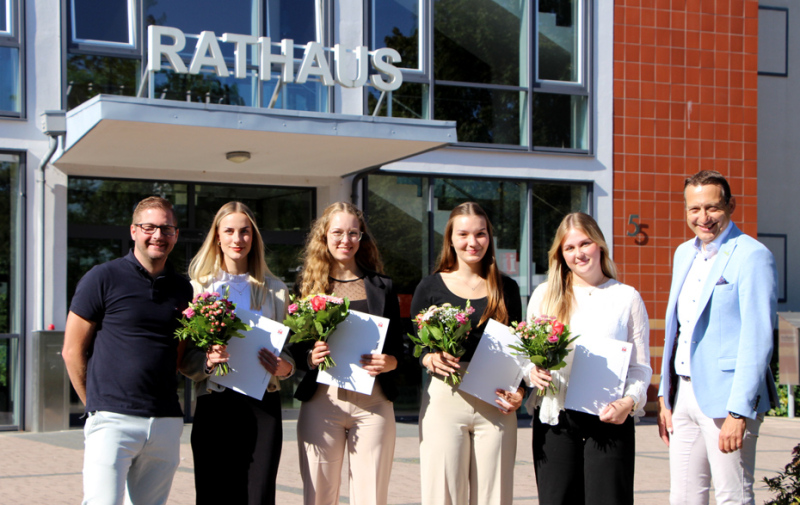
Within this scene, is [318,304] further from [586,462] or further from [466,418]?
[586,462]

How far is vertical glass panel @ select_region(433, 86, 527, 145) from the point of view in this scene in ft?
38.5

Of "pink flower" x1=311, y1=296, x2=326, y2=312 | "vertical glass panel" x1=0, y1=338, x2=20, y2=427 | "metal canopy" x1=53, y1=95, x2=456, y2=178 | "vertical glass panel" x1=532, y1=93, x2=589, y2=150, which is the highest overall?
"vertical glass panel" x1=532, y1=93, x2=589, y2=150

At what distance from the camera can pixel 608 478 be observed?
13.5 ft

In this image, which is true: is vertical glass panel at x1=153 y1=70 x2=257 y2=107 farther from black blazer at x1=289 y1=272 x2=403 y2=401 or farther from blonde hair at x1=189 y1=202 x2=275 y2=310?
black blazer at x1=289 y1=272 x2=403 y2=401

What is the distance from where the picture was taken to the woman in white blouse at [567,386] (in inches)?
163

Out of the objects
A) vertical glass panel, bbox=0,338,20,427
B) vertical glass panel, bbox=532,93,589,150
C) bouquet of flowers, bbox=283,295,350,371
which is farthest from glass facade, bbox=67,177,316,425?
bouquet of flowers, bbox=283,295,350,371

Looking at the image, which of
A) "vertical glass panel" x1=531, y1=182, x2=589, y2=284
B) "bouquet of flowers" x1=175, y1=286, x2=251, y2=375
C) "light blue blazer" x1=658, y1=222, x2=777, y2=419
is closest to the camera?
"light blue blazer" x1=658, y1=222, x2=777, y2=419

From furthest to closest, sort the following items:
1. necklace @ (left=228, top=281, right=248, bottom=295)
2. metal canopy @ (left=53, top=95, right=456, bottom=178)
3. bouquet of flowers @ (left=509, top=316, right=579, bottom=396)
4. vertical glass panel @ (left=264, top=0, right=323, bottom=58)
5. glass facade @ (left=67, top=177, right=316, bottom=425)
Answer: vertical glass panel @ (left=264, top=0, right=323, bottom=58) < glass facade @ (left=67, top=177, right=316, bottom=425) < metal canopy @ (left=53, top=95, right=456, bottom=178) < necklace @ (left=228, top=281, right=248, bottom=295) < bouquet of flowers @ (left=509, top=316, right=579, bottom=396)

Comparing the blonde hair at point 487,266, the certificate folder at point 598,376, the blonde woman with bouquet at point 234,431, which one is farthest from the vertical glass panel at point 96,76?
the certificate folder at point 598,376

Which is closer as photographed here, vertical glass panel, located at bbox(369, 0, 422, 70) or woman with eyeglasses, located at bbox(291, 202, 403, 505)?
woman with eyeglasses, located at bbox(291, 202, 403, 505)

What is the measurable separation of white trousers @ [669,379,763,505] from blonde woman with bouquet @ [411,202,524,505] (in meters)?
0.81

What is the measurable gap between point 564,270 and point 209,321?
6.25 ft

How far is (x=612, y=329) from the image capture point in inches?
170

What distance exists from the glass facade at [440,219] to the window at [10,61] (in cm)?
447
